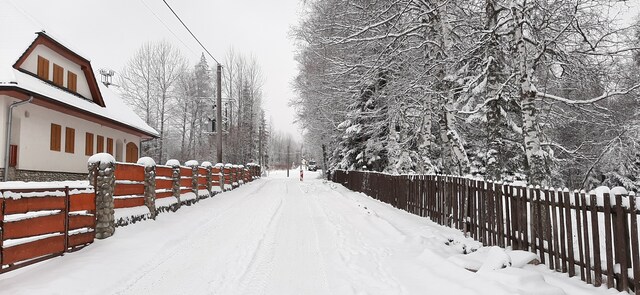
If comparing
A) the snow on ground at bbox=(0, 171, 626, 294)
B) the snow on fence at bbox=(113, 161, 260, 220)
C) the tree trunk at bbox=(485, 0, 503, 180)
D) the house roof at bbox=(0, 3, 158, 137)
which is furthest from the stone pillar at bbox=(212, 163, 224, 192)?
the tree trunk at bbox=(485, 0, 503, 180)

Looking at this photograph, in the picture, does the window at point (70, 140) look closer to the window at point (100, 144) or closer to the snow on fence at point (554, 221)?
the window at point (100, 144)

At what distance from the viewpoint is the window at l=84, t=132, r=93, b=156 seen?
19.1 m

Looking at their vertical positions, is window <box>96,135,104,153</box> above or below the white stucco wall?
below

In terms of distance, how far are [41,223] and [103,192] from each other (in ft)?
6.02

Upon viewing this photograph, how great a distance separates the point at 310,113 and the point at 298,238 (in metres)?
20.4

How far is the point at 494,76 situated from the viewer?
33.4 feet

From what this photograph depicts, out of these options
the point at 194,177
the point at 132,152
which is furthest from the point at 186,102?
the point at 194,177

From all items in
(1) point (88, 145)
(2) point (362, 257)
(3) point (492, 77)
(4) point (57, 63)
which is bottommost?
(2) point (362, 257)

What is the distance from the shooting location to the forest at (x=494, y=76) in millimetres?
8031

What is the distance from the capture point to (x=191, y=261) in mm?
5867

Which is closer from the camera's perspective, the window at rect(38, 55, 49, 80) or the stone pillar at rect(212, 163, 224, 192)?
the window at rect(38, 55, 49, 80)

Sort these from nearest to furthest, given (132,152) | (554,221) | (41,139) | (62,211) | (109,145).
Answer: (554,221)
(62,211)
(41,139)
(109,145)
(132,152)

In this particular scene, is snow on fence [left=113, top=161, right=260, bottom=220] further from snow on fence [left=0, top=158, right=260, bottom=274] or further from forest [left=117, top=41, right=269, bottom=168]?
forest [left=117, top=41, right=269, bottom=168]

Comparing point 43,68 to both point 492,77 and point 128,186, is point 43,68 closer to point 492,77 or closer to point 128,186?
point 128,186
